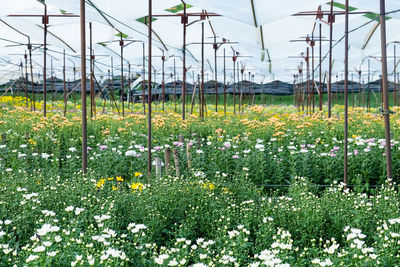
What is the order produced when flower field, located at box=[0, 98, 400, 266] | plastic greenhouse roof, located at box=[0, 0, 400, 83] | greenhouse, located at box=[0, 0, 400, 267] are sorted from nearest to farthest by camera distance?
flower field, located at box=[0, 98, 400, 266] < greenhouse, located at box=[0, 0, 400, 267] < plastic greenhouse roof, located at box=[0, 0, 400, 83]

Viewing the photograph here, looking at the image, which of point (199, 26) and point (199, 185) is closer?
point (199, 185)

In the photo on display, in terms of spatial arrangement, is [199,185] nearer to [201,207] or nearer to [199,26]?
[201,207]

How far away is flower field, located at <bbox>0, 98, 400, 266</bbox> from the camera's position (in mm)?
2688

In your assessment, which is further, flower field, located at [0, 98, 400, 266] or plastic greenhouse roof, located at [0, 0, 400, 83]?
plastic greenhouse roof, located at [0, 0, 400, 83]

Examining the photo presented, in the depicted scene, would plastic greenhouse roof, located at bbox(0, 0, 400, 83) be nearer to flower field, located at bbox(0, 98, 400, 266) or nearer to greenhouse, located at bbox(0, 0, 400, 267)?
greenhouse, located at bbox(0, 0, 400, 267)

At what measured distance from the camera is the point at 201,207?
12.3 feet

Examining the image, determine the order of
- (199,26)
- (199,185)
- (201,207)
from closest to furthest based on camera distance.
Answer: (201,207)
(199,185)
(199,26)

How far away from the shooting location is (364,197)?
13.0 ft

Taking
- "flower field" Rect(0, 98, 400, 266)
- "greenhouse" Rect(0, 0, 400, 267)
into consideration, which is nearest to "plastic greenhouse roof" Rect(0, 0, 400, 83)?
"greenhouse" Rect(0, 0, 400, 267)

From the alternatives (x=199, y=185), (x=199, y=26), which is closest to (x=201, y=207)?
(x=199, y=185)

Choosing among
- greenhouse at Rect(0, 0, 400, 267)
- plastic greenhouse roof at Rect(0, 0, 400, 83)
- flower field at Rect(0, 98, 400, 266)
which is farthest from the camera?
plastic greenhouse roof at Rect(0, 0, 400, 83)

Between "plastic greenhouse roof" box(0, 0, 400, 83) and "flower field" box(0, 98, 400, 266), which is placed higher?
"plastic greenhouse roof" box(0, 0, 400, 83)

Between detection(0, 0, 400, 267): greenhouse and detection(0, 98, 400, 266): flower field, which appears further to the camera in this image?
detection(0, 0, 400, 267): greenhouse

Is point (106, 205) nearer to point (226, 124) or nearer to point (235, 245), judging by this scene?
point (235, 245)
